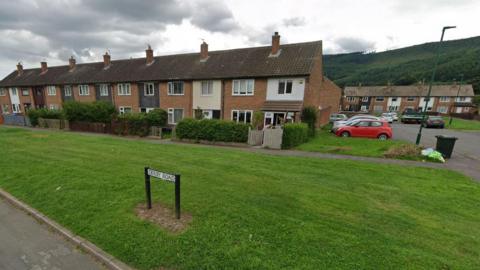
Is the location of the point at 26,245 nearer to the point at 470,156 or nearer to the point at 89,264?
the point at 89,264

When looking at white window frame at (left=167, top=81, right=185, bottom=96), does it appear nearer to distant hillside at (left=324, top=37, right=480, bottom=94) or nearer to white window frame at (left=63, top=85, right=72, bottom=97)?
white window frame at (left=63, top=85, right=72, bottom=97)

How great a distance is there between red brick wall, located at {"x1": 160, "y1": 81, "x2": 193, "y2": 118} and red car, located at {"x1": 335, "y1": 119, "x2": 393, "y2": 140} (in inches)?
551

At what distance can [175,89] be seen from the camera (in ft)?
71.4

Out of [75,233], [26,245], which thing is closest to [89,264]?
[75,233]

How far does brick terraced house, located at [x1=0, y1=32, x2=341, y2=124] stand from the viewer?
679 inches

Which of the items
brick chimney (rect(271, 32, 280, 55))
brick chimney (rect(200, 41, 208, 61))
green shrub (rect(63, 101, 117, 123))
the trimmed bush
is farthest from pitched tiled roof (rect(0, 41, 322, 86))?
the trimmed bush

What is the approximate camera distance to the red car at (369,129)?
14.9 m

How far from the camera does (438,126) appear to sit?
25625mm

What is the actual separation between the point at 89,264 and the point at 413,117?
134ft

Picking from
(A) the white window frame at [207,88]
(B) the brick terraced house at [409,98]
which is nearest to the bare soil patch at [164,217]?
(A) the white window frame at [207,88]

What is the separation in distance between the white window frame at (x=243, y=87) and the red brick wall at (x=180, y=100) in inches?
187

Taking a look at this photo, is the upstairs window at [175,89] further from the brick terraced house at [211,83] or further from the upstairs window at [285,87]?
the upstairs window at [285,87]

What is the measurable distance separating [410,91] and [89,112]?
68740 mm

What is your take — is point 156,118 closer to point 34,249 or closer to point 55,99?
point 34,249
